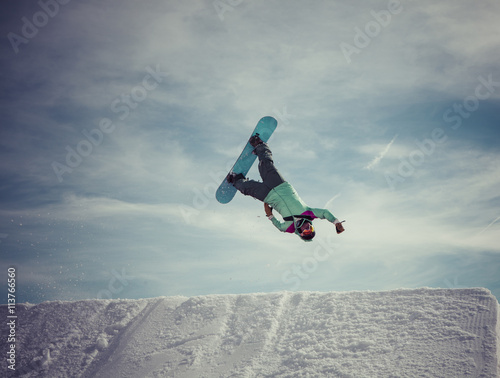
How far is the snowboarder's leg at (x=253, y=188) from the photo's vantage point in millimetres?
11599

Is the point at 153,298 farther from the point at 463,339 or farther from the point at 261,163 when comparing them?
the point at 261,163

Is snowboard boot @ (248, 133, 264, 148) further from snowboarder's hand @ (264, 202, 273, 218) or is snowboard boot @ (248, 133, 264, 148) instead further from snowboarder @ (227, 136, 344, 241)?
snowboarder's hand @ (264, 202, 273, 218)

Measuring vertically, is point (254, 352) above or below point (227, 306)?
below

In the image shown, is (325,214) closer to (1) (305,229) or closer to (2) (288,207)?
(1) (305,229)

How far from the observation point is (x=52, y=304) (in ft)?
116

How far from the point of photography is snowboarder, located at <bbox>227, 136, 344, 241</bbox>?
431 inches

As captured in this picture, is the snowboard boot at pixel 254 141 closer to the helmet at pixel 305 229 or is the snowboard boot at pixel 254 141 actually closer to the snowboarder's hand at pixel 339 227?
the helmet at pixel 305 229

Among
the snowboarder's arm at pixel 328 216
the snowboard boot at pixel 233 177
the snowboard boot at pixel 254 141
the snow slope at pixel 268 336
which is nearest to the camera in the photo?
the snowboarder's arm at pixel 328 216

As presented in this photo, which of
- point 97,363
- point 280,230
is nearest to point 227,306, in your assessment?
point 97,363

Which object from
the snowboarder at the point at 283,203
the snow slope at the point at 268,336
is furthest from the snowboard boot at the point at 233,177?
the snow slope at the point at 268,336

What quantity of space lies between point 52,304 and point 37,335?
12.5 ft

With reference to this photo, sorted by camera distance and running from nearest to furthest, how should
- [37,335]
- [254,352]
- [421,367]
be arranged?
[421,367], [254,352], [37,335]

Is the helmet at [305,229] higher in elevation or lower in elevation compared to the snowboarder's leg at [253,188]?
lower

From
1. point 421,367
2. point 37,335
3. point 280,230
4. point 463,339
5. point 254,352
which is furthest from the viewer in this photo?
point 37,335
